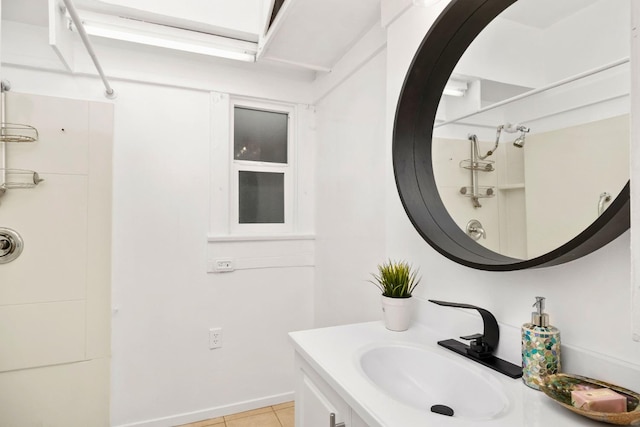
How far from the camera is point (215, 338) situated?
223 cm

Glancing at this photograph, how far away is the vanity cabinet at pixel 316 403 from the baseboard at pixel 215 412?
4.17 feet

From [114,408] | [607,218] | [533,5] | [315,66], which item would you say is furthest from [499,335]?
[114,408]

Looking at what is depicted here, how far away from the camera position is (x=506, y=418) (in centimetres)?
69

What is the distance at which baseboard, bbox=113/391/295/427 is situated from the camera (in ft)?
6.81

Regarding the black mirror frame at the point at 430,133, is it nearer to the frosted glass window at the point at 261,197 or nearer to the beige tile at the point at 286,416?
the frosted glass window at the point at 261,197

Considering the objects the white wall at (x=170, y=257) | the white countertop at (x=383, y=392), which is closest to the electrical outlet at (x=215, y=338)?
the white wall at (x=170, y=257)

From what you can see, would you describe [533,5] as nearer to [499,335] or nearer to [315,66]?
[499,335]

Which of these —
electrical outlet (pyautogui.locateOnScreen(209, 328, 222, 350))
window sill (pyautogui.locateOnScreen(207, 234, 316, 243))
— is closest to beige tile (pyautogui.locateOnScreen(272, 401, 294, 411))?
electrical outlet (pyautogui.locateOnScreen(209, 328, 222, 350))

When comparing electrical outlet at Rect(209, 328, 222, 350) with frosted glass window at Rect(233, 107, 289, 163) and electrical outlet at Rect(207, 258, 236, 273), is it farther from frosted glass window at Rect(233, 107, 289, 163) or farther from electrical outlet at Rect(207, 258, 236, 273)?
frosted glass window at Rect(233, 107, 289, 163)

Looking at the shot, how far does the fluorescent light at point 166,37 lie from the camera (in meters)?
1.78

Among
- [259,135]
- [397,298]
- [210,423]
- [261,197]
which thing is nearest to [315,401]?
[397,298]

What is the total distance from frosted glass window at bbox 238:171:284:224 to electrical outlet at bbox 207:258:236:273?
0.29 m

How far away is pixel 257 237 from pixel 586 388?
1.89 meters

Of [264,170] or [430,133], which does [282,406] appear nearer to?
[264,170]
